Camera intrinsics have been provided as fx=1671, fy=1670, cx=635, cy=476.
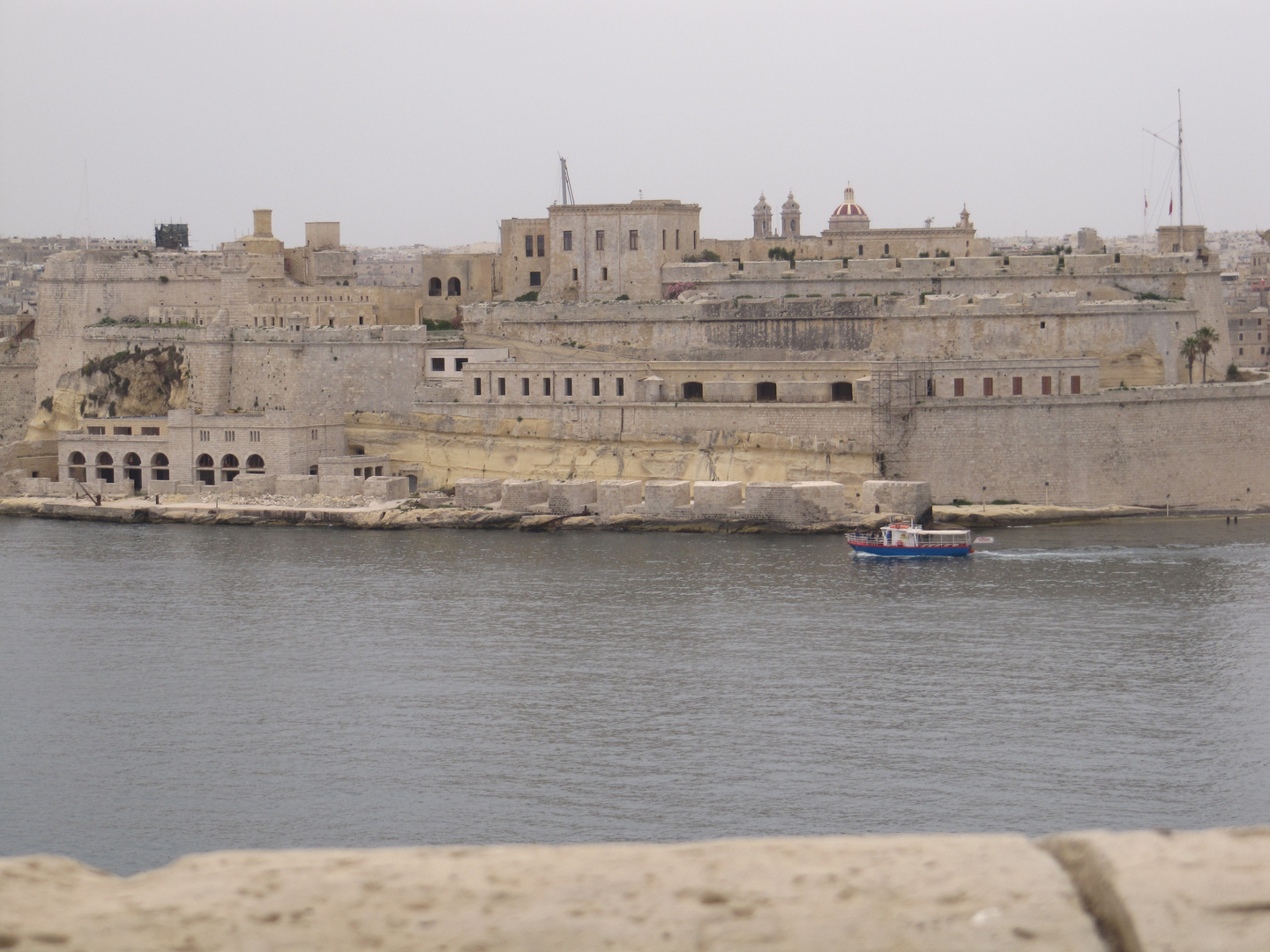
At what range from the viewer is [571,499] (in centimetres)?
3834

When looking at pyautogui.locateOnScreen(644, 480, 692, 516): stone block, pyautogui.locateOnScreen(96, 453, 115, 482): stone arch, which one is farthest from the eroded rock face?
pyautogui.locateOnScreen(644, 480, 692, 516): stone block

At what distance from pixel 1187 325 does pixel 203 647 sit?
2571 cm

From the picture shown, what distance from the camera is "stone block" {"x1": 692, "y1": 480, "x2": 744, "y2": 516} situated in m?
36.9

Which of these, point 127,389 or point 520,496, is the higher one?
point 127,389

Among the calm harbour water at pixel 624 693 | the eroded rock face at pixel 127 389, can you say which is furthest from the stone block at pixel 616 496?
the eroded rock face at pixel 127 389

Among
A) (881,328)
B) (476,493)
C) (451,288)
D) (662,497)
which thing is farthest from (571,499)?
(451,288)

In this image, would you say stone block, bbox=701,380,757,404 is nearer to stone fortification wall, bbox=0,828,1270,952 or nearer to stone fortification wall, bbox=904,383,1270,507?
stone fortification wall, bbox=904,383,1270,507

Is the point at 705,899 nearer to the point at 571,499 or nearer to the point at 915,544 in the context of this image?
the point at 915,544

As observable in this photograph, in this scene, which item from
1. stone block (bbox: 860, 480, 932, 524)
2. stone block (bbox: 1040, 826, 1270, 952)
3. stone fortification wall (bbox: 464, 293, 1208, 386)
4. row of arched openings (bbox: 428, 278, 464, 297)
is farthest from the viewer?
row of arched openings (bbox: 428, 278, 464, 297)

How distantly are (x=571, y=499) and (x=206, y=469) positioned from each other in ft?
34.2

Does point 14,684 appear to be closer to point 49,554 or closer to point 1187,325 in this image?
point 49,554

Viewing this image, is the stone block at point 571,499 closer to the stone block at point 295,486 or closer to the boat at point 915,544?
the stone block at point 295,486

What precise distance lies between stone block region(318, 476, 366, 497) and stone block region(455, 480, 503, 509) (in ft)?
8.61

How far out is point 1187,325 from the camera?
40531 millimetres
